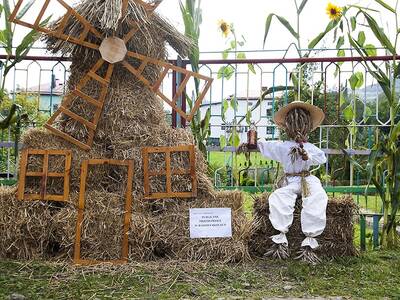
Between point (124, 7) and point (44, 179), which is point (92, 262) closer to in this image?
point (44, 179)

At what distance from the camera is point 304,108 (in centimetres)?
444

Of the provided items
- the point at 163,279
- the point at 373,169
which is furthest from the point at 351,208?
the point at 163,279

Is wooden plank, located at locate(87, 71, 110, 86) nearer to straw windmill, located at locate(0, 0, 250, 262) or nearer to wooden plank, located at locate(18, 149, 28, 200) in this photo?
straw windmill, located at locate(0, 0, 250, 262)

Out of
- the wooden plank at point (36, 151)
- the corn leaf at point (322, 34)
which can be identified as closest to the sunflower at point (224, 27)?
the corn leaf at point (322, 34)

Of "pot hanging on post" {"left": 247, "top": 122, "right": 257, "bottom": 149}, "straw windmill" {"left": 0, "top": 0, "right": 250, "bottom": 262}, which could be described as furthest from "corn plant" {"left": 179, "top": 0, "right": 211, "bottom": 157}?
"pot hanging on post" {"left": 247, "top": 122, "right": 257, "bottom": 149}

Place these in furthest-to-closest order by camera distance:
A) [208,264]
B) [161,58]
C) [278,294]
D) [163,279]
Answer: [161,58], [208,264], [163,279], [278,294]

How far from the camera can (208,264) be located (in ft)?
13.0

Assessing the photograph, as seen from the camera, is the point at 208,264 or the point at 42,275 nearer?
the point at 42,275

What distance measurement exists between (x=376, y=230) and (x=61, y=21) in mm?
3385

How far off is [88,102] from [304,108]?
1816 millimetres

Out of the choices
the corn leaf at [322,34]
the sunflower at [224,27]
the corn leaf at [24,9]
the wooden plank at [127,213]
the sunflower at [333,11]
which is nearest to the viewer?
the wooden plank at [127,213]

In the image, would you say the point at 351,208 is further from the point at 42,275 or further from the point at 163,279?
the point at 42,275

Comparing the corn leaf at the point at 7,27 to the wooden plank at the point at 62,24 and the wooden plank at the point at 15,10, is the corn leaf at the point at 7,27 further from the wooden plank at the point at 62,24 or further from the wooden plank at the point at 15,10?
the wooden plank at the point at 62,24

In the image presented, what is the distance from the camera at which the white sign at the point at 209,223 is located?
4.12 metres
